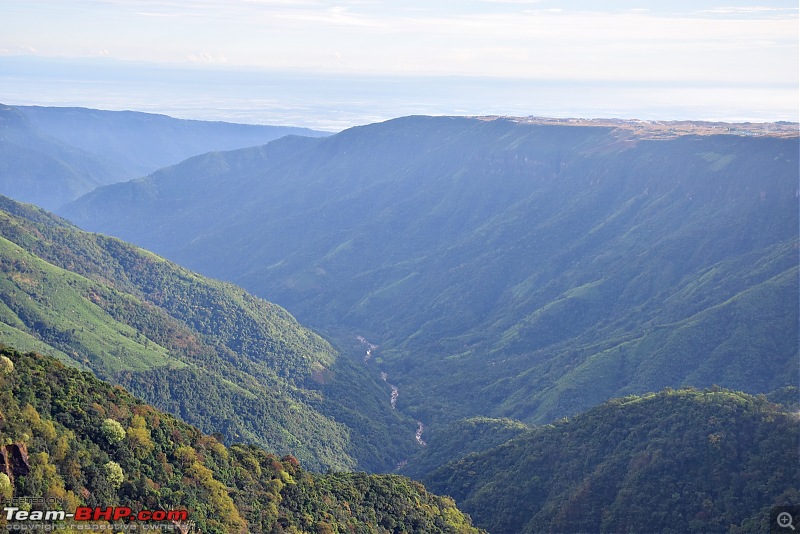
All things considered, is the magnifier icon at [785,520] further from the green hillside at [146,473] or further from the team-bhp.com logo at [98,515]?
the team-bhp.com logo at [98,515]

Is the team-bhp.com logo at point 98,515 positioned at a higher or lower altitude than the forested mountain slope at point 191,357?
higher

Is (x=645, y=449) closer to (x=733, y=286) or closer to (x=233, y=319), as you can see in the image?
(x=733, y=286)

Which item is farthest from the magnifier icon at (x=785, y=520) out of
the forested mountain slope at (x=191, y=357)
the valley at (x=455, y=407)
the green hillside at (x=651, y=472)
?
the forested mountain slope at (x=191, y=357)

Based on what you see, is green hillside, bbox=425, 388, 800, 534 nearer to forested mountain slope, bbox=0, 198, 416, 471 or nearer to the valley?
the valley

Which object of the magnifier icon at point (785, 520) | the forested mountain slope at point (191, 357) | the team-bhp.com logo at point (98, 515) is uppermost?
the team-bhp.com logo at point (98, 515)

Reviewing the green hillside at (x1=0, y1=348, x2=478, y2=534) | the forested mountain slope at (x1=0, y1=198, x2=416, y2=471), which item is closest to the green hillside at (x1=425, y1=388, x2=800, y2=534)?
the green hillside at (x1=0, y1=348, x2=478, y2=534)

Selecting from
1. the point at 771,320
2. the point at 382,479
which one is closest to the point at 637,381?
the point at 771,320

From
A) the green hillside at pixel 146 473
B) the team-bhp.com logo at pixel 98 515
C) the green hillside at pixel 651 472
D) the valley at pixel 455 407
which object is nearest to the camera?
the team-bhp.com logo at pixel 98 515
